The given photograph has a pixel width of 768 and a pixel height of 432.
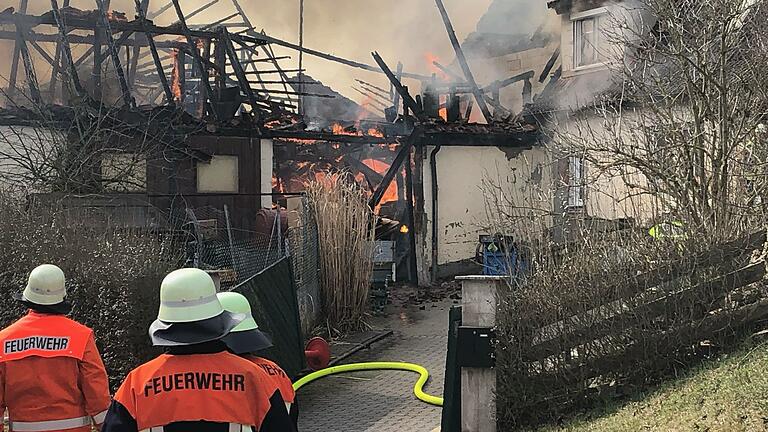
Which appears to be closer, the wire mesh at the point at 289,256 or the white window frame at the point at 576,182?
the white window frame at the point at 576,182

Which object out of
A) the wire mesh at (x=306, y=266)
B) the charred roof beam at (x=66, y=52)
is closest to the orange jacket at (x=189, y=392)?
the wire mesh at (x=306, y=266)

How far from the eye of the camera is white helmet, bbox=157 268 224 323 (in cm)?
340

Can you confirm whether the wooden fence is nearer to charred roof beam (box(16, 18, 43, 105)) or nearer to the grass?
the grass

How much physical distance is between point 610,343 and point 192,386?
440cm

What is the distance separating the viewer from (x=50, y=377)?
15.9 feet

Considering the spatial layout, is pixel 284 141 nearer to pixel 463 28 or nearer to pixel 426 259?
pixel 426 259

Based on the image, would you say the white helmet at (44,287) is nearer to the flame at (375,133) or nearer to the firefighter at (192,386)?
the firefighter at (192,386)

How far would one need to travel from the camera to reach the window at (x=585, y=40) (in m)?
19.7

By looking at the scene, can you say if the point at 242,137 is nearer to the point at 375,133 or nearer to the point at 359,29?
the point at 375,133

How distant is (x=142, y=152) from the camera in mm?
15188

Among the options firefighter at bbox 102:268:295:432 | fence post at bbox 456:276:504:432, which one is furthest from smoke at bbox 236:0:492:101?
firefighter at bbox 102:268:295:432

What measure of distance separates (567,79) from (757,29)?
416 inches

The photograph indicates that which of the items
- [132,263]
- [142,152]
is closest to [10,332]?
[132,263]

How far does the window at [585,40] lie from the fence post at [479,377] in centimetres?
1377
